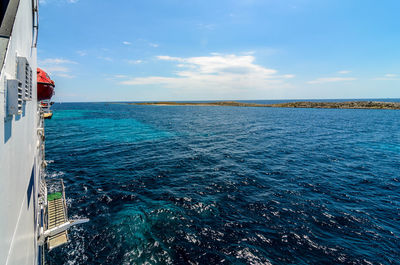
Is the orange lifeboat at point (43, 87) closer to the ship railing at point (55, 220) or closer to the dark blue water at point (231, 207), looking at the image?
the ship railing at point (55, 220)

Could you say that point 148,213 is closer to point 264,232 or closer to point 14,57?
point 264,232

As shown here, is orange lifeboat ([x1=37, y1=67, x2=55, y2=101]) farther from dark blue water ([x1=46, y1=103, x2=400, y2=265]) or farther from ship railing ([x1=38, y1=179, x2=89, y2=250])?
dark blue water ([x1=46, y1=103, x2=400, y2=265])

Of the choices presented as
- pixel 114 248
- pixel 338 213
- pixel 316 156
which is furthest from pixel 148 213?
pixel 316 156

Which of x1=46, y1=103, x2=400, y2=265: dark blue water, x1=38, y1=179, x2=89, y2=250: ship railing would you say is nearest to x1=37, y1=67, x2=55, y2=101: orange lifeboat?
x1=38, y1=179, x2=89, y2=250: ship railing

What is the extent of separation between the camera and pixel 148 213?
1288 centimetres

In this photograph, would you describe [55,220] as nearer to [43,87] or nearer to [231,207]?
[43,87]

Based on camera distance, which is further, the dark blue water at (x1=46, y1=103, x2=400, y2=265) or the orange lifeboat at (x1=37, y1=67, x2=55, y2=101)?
the orange lifeboat at (x1=37, y1=67, x2=55, y2=101)

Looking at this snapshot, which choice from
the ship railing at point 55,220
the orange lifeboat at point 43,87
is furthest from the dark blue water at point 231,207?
the orange lifeboat at point 43,87

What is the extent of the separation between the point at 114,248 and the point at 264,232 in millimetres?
9010

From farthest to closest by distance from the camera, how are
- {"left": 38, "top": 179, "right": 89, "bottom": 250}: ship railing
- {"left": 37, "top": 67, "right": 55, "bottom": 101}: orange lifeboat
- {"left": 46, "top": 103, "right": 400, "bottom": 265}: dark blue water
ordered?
{"left": 37, "top": 67, "right": 55, "bottom": 101}: orange lifeboat → {"left": 46, "top": 103, "right": 400, "bottom": 265}: dark blue water → {"left": 38, "top": 179, "right": 89, "bottom": 250}: ship railing

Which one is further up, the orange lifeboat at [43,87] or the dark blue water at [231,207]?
the orange lifeboat at [43,87]

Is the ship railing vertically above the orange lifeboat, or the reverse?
the orange lifeboat

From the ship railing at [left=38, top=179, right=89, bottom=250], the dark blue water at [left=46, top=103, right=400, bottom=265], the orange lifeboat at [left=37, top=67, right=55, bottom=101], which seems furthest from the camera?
the orange lifeboat at [left=37, top=67, right=55, bottom=101]

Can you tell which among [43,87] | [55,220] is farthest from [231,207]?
[43,87]
